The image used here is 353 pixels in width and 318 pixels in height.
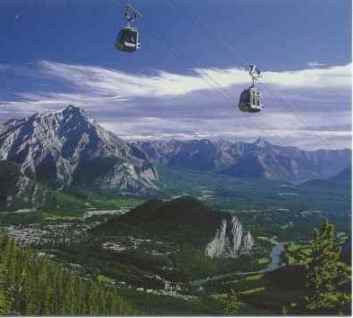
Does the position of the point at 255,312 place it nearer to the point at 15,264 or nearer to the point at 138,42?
the point at 15,264

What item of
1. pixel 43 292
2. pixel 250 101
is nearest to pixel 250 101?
pixel 250 101

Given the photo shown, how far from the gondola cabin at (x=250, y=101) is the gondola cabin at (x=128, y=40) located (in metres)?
12.0

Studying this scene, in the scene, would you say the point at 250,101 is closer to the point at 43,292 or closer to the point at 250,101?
the point at 250,101

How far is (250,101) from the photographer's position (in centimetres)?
5425

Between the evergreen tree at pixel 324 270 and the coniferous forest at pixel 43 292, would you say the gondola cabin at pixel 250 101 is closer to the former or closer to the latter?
the evergreen tree at pixel 324 270

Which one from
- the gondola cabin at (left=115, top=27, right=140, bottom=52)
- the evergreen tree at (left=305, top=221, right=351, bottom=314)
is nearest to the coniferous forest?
the evergreen tree at (left=305, top=221, right=351, bottom=314)

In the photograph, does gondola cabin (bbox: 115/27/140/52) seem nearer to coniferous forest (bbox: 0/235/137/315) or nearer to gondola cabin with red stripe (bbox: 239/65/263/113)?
gondola cabin with red stripe (bbox: 239/65/263/113)

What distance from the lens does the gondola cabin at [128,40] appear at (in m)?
48.4

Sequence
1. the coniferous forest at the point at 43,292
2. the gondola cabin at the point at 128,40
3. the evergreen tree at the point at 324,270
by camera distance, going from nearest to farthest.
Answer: the gondola cabin at the point at 128,40 < the evergreen tree at the point at 324,270 < the coniferous forest at the point at 43,292

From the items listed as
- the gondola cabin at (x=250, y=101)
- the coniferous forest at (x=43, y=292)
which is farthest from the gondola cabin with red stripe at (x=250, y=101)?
the coniferous forest at (x=43, y=292)

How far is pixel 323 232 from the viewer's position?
2368 inches

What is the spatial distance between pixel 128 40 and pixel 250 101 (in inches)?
519

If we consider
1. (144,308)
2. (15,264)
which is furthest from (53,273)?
(144,308)

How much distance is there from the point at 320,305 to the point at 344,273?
4.29 metres
